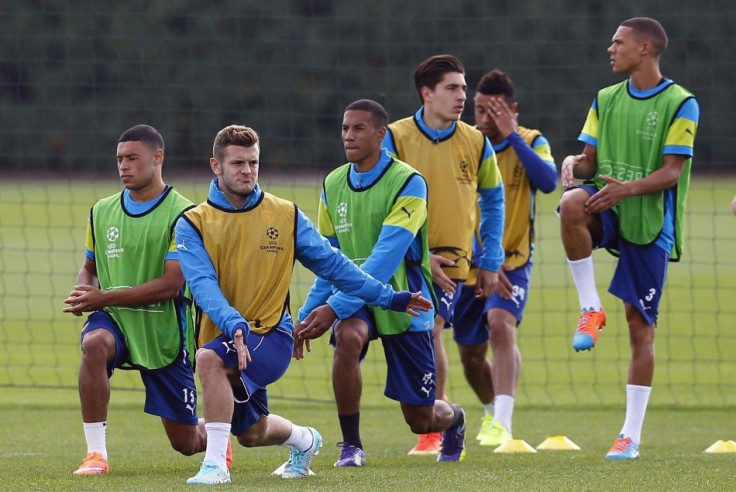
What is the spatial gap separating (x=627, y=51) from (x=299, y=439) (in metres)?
3.08

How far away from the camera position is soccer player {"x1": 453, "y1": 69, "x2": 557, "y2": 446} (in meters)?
9.20

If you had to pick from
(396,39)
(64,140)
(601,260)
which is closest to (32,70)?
(64,140)

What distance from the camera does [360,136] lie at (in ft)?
24.4

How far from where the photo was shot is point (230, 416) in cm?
639

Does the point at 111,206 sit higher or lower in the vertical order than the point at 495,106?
lower

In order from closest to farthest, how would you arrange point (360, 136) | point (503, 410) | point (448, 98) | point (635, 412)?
1. point (360, 136)
2. point (635, 412)
3. point (448, 98)
4. point (503, 410)

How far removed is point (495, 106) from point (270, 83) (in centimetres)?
2600

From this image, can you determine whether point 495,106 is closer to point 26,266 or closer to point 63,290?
point 63,290

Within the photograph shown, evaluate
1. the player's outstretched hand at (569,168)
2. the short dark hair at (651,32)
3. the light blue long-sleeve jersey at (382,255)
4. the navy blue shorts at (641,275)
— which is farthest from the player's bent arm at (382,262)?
the short dark hair at (651,32)

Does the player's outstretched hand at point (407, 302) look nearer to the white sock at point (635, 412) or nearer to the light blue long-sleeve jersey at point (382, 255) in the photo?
the light blue long-sleeve jersey at point (382, 255)

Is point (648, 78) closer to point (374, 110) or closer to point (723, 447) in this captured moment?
point (374, 110)

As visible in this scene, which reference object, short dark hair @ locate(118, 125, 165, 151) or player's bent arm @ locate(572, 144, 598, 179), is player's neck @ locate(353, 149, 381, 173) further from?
player's bent arm @ locate(572, 144, 598, 179)

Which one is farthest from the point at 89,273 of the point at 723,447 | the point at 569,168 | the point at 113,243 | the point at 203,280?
the point at 723,447

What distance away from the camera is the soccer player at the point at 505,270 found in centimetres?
920
